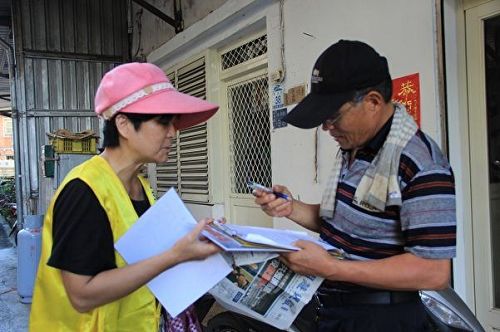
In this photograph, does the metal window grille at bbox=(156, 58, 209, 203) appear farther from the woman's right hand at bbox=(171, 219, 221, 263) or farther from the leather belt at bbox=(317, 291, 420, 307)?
the woman's right hand at bbox=(171, 219, 221, 263)

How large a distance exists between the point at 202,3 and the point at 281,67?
6.23ft

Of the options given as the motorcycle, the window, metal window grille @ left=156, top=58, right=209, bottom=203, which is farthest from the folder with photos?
metal window grille @ left=156, top=58, right=209, bottom=203

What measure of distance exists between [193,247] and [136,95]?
0.51 metres

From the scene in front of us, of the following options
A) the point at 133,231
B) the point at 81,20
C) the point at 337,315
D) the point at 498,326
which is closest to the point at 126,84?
the point at 133,231

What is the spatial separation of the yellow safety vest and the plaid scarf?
73 centimetres

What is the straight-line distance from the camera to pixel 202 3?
5551mm

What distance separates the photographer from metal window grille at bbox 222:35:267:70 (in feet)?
15.8

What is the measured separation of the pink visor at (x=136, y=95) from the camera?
1.43 metres

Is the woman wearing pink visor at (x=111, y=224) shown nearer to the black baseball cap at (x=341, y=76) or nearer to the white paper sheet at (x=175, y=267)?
the white paper sheet at (x=175, y=267)

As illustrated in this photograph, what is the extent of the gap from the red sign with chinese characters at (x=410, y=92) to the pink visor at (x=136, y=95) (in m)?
1.92

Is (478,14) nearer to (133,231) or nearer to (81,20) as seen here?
(133,231)

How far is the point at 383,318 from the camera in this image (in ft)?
4.95

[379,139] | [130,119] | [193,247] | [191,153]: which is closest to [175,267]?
[193,247]

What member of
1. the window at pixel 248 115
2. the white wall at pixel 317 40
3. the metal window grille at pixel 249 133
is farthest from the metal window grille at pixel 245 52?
the metal window grille at pixel 249 133
